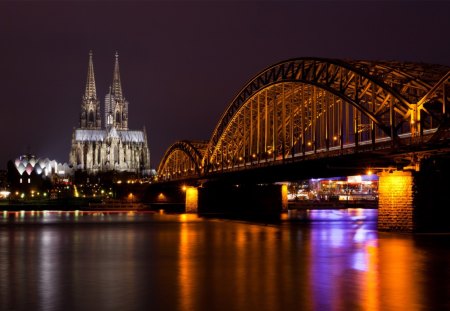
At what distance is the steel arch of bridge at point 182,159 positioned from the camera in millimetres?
145625

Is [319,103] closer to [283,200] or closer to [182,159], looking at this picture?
[283,200]

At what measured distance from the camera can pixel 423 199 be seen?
174 ft

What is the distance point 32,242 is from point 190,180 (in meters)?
78.3

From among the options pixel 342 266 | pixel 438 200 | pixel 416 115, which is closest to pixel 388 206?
pixel 438 200

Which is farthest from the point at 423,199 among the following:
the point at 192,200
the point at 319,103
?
the point at 192,200

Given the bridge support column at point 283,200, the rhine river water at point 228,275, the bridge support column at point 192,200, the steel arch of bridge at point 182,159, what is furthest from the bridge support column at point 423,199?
the steel arch of bridge at point 182,159

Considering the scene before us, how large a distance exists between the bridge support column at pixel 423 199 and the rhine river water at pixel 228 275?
4326 mm

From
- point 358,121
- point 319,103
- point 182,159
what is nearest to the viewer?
point 358,121

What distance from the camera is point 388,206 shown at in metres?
55.1

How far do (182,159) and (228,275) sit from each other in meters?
148

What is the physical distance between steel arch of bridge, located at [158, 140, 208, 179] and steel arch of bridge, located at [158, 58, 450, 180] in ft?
35.9

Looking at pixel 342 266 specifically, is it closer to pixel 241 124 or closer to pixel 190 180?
pixel 241 124

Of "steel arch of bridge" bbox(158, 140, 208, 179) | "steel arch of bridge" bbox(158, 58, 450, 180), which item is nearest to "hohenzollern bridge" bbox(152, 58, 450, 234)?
"steel arch of bridge" bbox(158, 58, 450, 180)

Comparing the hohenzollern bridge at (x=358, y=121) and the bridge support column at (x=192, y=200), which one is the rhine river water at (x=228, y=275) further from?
the bridge support column at (x=192, y=200)
